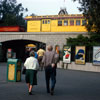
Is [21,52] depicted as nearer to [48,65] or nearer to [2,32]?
[2,32]

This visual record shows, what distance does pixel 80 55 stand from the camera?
69.5ft

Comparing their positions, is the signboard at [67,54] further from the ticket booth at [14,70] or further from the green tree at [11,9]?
the green tree at [11,9]

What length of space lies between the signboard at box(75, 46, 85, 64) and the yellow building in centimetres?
719

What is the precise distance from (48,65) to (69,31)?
2000cm

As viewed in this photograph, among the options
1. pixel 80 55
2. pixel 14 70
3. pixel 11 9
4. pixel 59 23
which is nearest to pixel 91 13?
pixel 80 55

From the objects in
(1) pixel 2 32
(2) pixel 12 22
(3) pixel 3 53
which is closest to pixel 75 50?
(1) pixel 2 32

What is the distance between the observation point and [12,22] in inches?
2318

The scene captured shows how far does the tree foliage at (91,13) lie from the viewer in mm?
21208

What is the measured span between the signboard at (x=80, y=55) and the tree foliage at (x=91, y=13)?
10.0 feet

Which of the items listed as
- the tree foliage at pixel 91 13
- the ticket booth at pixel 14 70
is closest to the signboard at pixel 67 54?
the tree foliage at pixel 91 13

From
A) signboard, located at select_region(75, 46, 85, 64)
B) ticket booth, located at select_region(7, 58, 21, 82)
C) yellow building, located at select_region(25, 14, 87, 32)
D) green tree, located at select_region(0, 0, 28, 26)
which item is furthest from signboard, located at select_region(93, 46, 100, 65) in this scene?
green tree, located at select_region(0, 0, 28, 26)

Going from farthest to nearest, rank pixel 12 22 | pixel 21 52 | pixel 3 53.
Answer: pixel 12 22, pixel 21 52, pixel 3 53

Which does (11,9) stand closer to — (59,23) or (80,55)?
(59,23)

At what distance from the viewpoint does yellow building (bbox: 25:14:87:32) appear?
2831 centimetres
